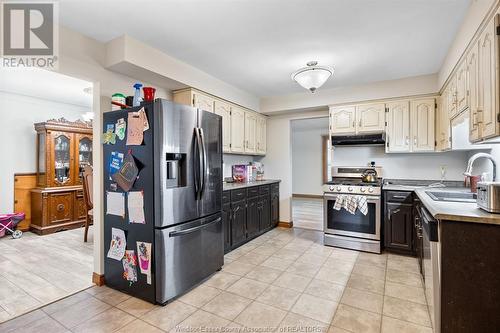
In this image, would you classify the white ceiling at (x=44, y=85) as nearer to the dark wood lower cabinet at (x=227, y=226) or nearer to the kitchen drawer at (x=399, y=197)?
the dark wood lower cabinet at (x=227, y=226)

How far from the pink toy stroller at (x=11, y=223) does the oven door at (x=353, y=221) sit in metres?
5.01

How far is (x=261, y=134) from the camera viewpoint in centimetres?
494

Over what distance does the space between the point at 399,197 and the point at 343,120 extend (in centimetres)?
147

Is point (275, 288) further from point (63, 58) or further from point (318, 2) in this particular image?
point (63, 58)

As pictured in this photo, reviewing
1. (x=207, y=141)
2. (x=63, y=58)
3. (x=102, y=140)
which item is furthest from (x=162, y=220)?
(x=63, y=58)

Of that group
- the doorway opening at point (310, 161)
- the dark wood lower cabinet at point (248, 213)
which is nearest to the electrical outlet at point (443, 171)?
the dark wood lower cabinet at point (248, 213)

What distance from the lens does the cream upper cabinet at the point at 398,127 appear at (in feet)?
12.2

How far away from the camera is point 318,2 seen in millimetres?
1996

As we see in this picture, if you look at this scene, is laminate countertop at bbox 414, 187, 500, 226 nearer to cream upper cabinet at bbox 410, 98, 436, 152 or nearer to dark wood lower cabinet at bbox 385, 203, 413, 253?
dark wood lower cabinet at bbox 385, 203, 413, 253

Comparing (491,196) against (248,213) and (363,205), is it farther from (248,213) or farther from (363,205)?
(248,213)

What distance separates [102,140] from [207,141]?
1.07 m

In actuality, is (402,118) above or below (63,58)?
below

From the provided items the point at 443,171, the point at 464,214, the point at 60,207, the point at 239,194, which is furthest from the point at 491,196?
the point at 60,207

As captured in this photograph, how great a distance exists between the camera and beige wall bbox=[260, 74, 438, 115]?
360 cm
